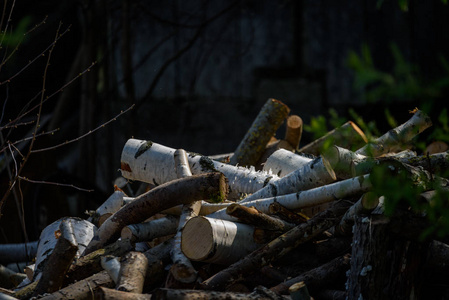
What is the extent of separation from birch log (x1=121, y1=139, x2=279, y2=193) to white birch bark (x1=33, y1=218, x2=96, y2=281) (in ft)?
1.91

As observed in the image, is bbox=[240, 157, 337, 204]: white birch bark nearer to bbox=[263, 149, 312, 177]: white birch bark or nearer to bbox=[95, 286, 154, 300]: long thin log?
bbox=[263, 149, 312, 177]: white birch bark

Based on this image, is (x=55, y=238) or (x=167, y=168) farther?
(x=167, y=168)

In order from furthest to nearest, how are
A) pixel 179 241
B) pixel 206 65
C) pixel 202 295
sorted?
pixel 206 65, pixel 179 241, pixel 202 295

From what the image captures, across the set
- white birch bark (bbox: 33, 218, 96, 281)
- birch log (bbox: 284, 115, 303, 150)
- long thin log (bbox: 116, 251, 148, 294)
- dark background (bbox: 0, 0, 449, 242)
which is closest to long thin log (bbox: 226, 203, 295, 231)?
long thin log (bbox: 116, 251, 148, 294)

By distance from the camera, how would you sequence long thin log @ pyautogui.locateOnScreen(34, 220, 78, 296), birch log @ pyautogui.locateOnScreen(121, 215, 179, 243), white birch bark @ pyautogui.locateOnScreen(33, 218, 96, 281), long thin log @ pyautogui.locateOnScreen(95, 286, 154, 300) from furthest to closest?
white birch bark @ pyautogui.locateOnScreen(33, 218, 96, 281) < birch log @ pyautogui.locateOnScreen(121, 215, 179, 243) < long thin log @ pyautogui.locateOnScreen(34, 220, 78, 296) < long thin log @ pyautogui.locateOnScreen(95, 286, 154, 300)

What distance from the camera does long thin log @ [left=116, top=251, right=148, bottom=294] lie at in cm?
311

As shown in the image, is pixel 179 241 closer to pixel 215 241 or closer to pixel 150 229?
pixel 215 241

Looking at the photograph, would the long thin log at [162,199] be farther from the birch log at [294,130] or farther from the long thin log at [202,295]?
the birch log at [294,130]

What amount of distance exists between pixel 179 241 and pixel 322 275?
2.76ft

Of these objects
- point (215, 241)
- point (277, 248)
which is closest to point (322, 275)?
point (277, 248)

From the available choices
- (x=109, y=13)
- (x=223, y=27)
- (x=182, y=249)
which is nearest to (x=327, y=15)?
(x=223, y=27)

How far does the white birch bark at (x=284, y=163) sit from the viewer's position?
15.1 feet

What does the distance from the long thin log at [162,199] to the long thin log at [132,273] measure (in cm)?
57

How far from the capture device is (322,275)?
11.1 feet
